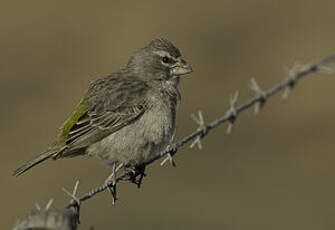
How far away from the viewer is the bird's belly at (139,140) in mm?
8599

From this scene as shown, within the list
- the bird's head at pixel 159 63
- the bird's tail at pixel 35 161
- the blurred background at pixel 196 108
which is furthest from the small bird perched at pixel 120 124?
the blurred background at pixel 196 108

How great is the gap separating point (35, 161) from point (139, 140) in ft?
3.64

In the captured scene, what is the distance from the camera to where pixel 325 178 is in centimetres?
1789

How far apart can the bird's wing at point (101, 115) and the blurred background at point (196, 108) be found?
6342mm

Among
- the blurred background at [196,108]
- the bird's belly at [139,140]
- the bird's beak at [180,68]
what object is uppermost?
the blurred background at [196,108]

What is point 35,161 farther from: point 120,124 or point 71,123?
point 120,124

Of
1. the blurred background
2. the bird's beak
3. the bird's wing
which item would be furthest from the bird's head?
the blurred background

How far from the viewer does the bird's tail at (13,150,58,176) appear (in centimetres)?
832

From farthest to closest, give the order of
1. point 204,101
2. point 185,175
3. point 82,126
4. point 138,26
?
1. point 138,26
2. point 204,101
3. point 185,175
4. point 82,126

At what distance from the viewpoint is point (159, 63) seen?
967 centimetres

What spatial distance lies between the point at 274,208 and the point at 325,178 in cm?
264

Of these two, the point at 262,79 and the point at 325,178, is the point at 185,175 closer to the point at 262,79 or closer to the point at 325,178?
the point at 325,178

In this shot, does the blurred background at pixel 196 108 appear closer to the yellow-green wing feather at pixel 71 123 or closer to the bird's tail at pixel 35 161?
the yellow-green wing feather at pixel 71 123

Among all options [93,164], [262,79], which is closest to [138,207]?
[93,164]
